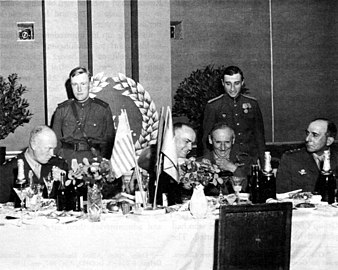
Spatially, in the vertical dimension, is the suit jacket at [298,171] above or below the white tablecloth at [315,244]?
above

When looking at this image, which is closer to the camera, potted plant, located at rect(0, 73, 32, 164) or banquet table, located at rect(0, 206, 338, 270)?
banquet table, located at rect(0, 206, 338, 270)

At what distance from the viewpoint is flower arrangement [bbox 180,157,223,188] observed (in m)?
4.48

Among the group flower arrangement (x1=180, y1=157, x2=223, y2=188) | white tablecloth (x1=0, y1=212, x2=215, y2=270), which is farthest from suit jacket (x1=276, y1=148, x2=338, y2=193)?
white tablecloth (x1=0, y1=212, x2=215, y2=270)

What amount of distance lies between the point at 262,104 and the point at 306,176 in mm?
5019

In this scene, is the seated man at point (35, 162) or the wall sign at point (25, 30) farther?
the wall sign at point (25, 30)

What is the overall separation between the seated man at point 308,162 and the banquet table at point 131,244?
1.16 m

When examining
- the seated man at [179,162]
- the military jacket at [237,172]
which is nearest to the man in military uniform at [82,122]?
the seated man at [179,162]

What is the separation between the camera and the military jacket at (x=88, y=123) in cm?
750

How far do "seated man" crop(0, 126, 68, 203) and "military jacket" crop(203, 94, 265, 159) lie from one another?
8.29 ft

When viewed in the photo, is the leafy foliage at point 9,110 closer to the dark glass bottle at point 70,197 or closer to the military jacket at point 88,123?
the military jacket at point 88,123

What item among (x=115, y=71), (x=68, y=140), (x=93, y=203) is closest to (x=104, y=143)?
(x=68, y=140)

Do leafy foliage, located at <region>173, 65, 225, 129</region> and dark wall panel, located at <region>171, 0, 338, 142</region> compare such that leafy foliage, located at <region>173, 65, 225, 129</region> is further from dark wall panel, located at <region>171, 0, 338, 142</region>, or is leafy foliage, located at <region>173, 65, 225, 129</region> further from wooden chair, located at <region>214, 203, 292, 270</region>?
wooden chair, located at <region>214, 203, 292, 270</region>

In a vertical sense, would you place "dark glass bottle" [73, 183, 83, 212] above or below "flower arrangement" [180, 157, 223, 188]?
below

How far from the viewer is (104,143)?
7.53 metres
